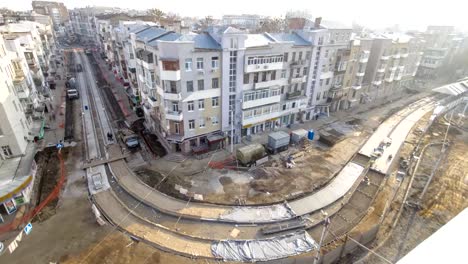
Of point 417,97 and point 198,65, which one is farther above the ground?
point 198,65

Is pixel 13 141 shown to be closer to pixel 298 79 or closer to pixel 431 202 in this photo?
pixel 298 79

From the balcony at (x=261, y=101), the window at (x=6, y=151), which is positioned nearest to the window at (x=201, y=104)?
the balcony at (x=261, y=101)

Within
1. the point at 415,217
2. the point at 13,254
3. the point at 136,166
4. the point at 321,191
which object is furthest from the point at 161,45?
the point at 415,217

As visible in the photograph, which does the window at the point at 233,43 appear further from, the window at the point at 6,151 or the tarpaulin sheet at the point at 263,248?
the window at the point at 6,151

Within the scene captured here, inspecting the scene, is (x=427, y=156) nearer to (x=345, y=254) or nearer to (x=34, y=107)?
(x=345, y=254)

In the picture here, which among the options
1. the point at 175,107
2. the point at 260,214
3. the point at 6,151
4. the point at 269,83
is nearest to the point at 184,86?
the point at 175,107

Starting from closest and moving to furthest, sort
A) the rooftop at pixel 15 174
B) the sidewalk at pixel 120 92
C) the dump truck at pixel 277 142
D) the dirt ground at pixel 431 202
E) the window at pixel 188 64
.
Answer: the dirt ground at pixel 431 202
the rooftop at pixel 15 174
the window at pixel 188 64
the dump truck at pixel 277 142
the sidewalk at pixel 120 92

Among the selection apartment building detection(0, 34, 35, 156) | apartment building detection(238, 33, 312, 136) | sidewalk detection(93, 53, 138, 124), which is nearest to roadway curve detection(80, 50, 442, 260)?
apartment building detection(0, 34, 35, 156)
